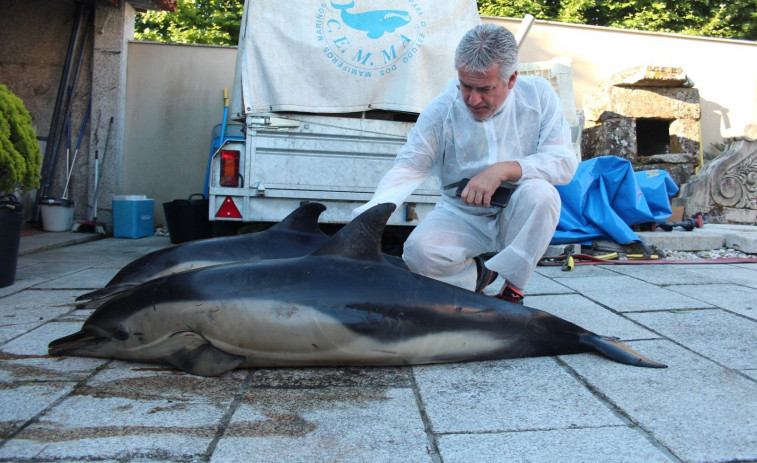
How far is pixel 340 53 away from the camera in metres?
5.33

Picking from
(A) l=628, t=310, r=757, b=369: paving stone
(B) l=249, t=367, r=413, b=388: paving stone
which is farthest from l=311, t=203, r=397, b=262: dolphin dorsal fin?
(A) l=628, t=310, r=757, b=369: paving stone

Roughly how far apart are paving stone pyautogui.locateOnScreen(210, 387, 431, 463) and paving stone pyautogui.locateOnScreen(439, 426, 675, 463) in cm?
12

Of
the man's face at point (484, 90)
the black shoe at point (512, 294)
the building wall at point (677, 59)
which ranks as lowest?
the black shoe at point (512, 294)

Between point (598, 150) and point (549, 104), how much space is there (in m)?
6.98

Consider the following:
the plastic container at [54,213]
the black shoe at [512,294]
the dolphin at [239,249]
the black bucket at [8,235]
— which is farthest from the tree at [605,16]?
the black shoe at [512,294]

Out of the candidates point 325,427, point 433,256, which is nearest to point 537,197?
point 433,256

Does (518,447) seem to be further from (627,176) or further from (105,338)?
(627,176)

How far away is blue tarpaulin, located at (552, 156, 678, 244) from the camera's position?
5688 millimetres

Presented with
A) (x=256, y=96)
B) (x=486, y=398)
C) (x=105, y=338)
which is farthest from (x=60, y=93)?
(x=486, y=398)

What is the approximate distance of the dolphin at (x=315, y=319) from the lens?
2.28m

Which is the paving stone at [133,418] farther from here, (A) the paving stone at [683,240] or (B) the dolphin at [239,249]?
(A) the paving stone at [683,240]

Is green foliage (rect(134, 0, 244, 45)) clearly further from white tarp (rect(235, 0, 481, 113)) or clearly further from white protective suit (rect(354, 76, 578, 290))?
white protective suit (rect(354, 76, 578, 290))

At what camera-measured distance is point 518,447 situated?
170 centimetres

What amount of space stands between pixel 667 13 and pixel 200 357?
1794cm
